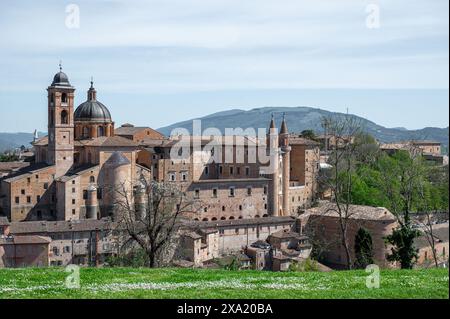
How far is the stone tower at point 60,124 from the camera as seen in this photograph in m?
47.6

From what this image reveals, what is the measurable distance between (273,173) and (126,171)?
14130 millimetres

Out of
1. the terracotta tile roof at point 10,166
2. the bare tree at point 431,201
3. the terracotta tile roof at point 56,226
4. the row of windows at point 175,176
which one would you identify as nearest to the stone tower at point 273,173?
the row of windows at point 175,176

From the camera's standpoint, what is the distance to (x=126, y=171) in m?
47.2

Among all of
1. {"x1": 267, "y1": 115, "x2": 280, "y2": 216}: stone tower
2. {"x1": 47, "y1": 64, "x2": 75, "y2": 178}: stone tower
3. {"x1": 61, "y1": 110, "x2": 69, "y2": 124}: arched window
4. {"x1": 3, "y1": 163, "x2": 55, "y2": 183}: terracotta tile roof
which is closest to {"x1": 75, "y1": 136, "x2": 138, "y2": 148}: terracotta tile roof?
{"x1": 47, "y1": 64, "x2": 75, "y2": 178}: stone tower

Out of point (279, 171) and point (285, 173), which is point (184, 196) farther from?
point (285, 173)

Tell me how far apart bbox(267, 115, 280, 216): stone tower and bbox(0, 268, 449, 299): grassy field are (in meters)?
Result: 41.1

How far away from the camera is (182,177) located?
53344mm

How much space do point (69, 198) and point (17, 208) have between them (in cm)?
395

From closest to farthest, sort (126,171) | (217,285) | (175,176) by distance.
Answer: (217,285), (126,171), (175,176)

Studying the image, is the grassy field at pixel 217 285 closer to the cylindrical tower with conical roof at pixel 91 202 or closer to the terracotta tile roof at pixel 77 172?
the cylindrical tower with conical roof at pixel 91 202

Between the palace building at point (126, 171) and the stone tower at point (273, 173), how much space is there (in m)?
0.09

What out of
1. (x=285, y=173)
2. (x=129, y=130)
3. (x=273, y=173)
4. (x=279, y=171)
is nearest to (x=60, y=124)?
(x=129, y=130)

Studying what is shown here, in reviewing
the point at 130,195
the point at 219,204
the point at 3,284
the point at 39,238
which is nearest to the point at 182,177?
the point at 219,204

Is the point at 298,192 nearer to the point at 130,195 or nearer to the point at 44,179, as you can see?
the point at 130,195
